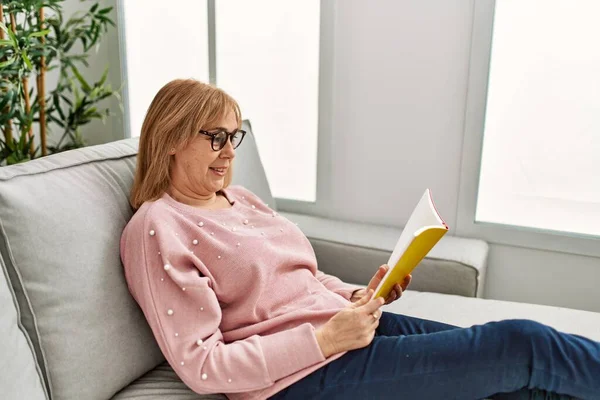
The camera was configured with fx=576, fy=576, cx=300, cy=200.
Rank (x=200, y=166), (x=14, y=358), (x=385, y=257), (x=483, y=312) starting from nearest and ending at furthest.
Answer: (x=14, y=358), (x=200, y=166), (x=483, y=312), (x=385, y=257)

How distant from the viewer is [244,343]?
1.18 meters

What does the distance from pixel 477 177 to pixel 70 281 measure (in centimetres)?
143

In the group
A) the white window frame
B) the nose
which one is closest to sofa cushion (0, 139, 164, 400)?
the nose

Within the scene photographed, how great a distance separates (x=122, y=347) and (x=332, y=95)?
131 cm

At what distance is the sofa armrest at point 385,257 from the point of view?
1.82m

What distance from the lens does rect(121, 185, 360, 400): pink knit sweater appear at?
114 centimetres

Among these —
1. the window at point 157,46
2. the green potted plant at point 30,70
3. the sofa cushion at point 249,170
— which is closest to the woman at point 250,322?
the sofa cushion at point 249,170

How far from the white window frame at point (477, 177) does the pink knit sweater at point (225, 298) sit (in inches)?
32.8

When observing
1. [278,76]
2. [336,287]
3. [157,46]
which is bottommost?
[336,287]

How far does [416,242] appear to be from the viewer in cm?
112

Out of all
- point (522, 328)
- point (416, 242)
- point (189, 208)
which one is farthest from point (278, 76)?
point (522, 328)

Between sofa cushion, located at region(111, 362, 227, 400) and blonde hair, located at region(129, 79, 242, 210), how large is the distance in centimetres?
39

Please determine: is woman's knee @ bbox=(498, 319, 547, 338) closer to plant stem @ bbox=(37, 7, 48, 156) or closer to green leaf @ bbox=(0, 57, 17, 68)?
green leaf @ bbox=(0, 57, 17, 68)

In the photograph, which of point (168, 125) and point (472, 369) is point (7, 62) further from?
point (472, 369)
